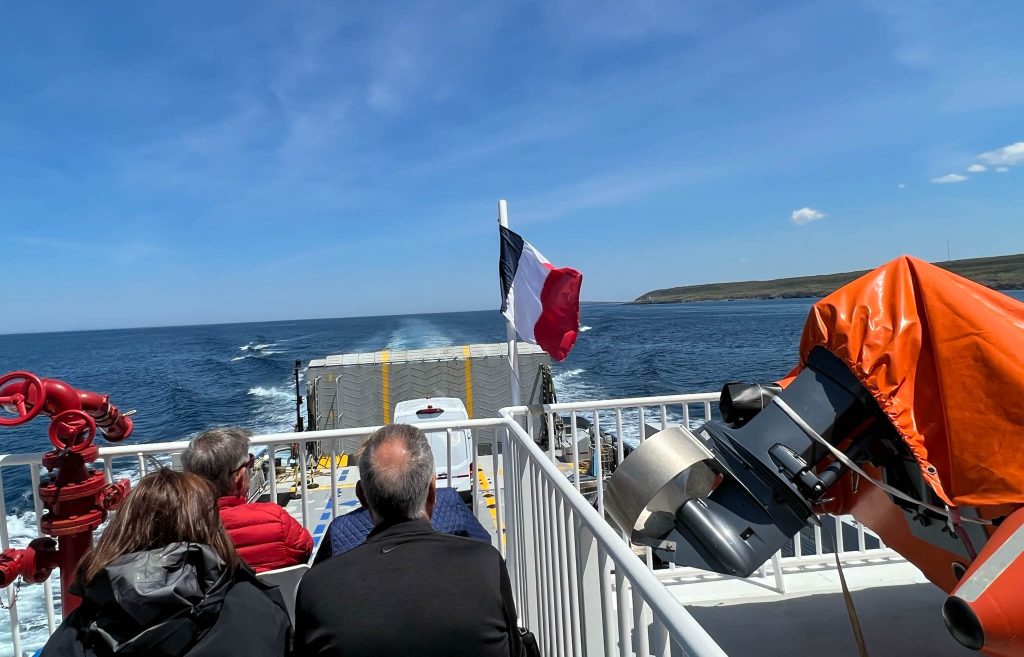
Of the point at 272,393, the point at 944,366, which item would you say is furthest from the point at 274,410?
the point at 944,366

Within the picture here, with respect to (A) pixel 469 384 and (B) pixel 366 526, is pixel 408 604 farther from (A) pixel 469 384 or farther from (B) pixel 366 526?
(A) pixel 469 384

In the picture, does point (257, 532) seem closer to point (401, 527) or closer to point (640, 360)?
point (401, 527)

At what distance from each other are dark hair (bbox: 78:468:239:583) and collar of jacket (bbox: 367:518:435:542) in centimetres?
42

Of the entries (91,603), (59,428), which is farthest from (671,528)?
(59,428)

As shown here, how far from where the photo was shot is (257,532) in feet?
7.98

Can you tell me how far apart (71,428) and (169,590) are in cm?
194

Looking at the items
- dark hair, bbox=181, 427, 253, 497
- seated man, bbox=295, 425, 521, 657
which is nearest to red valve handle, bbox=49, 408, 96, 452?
dark hair, bbox=181, 427, 253, 497

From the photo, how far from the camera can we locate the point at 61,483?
2.84 meters

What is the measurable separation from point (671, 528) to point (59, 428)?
294 cm

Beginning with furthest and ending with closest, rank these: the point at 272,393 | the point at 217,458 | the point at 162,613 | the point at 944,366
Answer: the point at 272,393
the point at 217,458
the point at 944,366
the point at 162,613

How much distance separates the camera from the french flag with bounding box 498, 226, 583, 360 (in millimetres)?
4457

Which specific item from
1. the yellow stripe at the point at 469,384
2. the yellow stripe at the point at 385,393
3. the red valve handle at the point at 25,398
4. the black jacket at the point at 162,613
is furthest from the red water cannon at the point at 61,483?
the yellow stripe at the point at 469,384

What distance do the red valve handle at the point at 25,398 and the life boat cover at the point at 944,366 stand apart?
3559mm

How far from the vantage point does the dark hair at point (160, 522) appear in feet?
5.07
